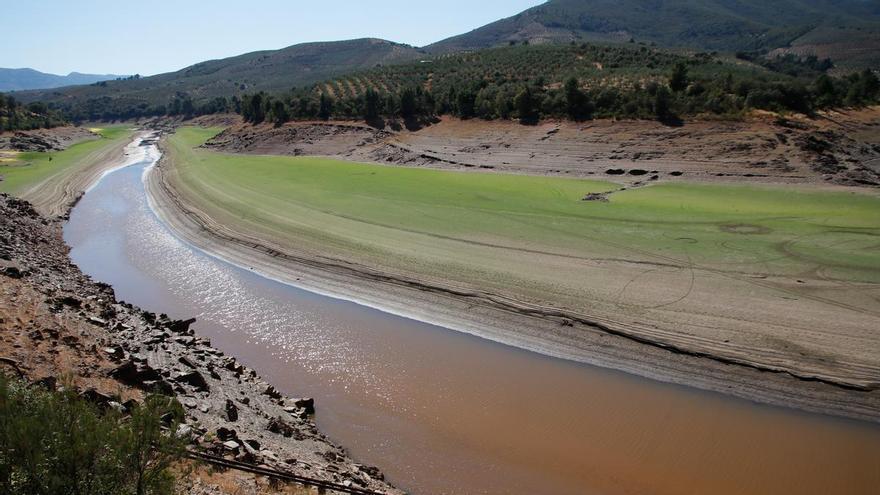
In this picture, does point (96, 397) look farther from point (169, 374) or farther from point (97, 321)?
point (97, 321)

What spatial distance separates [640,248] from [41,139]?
7618cm

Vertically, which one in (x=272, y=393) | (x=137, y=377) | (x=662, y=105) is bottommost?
(x=272, y=393)

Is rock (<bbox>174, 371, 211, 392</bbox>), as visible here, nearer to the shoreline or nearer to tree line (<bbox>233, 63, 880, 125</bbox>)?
the shoreline

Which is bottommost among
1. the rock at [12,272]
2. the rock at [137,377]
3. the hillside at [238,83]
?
the rock at [137,377]

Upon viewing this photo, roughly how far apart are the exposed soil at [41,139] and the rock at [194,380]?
65.5 m

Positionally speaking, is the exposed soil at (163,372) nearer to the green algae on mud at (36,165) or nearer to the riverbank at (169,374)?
the riverbank at (169,374)

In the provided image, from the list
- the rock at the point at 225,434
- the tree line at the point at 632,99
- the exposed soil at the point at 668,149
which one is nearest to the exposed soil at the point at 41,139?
the tree line at the point at 632,99

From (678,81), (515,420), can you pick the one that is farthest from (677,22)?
(515,420)

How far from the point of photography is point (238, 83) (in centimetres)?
17600

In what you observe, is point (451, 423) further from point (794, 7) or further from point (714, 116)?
point (794, 7)

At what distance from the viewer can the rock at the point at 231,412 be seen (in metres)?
10.0

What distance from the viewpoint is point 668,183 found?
30.6m

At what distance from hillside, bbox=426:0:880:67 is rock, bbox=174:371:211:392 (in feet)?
514

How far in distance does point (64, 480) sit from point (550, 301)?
1326cm
